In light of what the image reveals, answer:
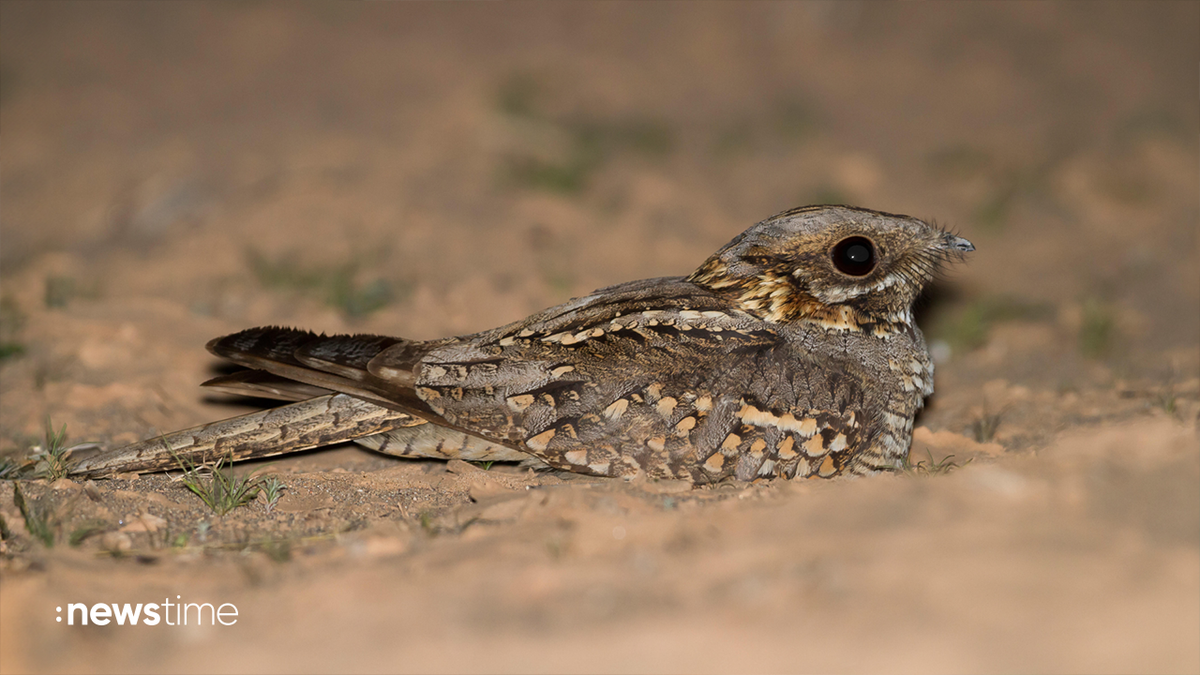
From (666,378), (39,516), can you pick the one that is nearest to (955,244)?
(666,378)

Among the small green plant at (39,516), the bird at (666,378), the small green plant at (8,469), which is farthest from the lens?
the small green plant at (8,469)

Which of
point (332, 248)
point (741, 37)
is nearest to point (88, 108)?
point (332, 248)

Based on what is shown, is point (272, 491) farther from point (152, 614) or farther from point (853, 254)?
point (853, 254)

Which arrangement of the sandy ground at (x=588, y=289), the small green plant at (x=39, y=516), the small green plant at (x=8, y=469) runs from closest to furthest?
the sandy ground at (x=588, y=289) < the small green plant at (x=39, y=516) < the small green plant at (x=8, y=469)

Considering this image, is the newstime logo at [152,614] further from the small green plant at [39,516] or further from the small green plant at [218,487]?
the small green plant at [218,487]

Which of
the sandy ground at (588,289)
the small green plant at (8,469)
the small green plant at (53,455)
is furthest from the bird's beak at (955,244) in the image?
the small green plant at (8,469)

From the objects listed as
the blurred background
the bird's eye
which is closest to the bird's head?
the bird's eye
